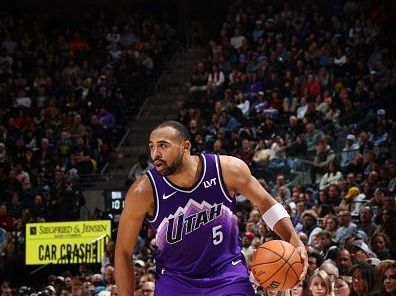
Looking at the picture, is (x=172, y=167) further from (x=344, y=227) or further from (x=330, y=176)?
(x=330, y=176)

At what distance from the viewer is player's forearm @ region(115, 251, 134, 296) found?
5477mm

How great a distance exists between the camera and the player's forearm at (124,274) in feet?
18.0

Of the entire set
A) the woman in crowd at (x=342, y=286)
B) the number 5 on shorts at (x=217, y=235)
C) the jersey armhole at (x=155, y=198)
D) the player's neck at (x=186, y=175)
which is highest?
the player's neck at (x=186, y=175)

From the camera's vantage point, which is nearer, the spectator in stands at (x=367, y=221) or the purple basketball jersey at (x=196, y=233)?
the purple basketball jersey at (x=196, y=233)

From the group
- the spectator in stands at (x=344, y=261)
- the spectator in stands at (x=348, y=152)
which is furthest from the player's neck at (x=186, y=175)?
the spectator in stands at (x=348, y=152)

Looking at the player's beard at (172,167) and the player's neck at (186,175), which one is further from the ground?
the player's beard at (172,167)

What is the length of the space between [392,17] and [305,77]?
10.00 feet

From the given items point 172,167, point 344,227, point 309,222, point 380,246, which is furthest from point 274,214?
point 309,222

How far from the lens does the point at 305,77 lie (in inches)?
762

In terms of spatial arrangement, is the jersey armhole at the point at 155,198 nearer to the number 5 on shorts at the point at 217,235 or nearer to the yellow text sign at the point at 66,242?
the number 5 on shorts at the point at 217,235

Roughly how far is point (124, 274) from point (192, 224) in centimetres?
53

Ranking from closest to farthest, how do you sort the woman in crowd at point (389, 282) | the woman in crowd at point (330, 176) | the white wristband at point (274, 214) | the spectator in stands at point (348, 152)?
the white wristband at point (274, 214) → the woman in crowd at point (389, 282) → the woman in crowd at point (330, 176) → the spectator in stands at point (348, 152)

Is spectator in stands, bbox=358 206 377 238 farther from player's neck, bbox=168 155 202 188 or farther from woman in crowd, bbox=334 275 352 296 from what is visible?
player's neck, bbox=168 155 202 188

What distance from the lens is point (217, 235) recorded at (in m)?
5.59
